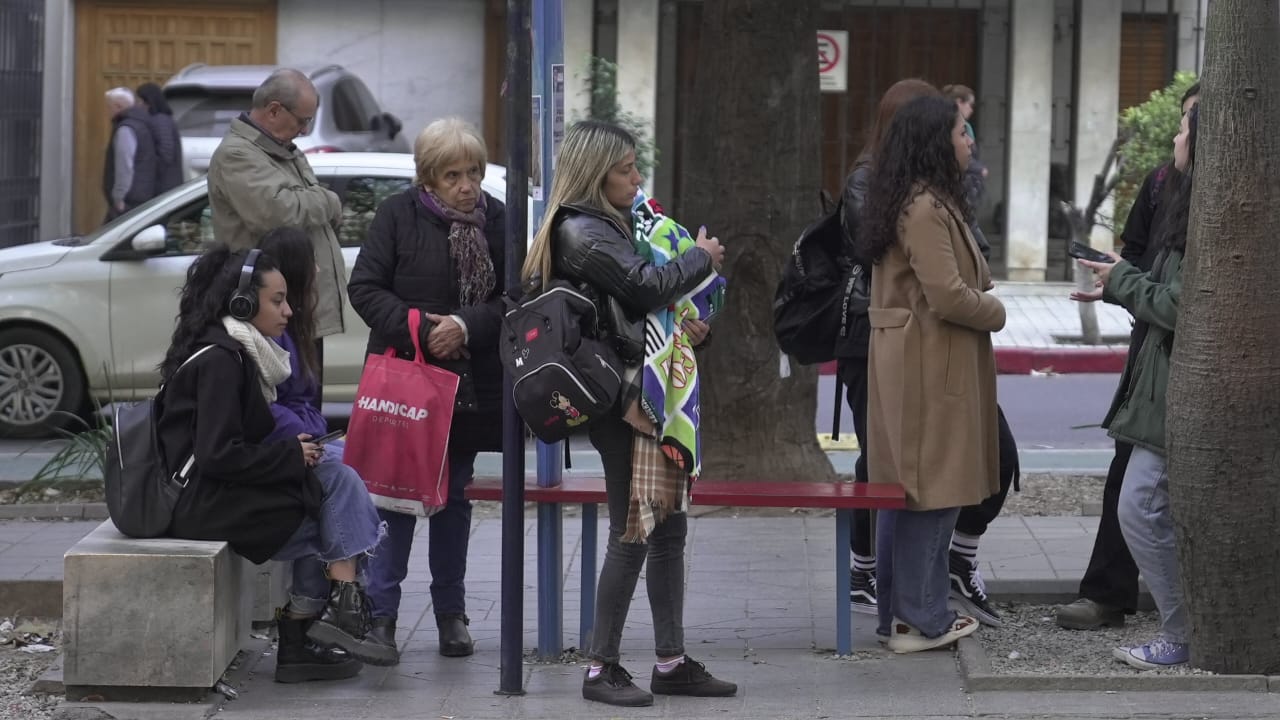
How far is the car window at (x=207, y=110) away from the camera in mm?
16047

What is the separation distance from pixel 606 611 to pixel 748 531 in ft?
8.49

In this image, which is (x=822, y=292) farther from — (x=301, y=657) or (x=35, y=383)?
(x=35, y=383)

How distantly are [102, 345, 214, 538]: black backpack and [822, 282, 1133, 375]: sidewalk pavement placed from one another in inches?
371

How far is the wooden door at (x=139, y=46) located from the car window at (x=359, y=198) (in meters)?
10.1

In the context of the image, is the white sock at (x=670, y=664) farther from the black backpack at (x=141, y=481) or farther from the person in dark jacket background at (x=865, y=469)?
the black backpack at (x=141, y=481)

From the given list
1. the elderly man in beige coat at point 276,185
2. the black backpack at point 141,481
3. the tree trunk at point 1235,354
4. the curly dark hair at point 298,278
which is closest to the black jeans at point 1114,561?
the tree trunk at point 1235,354

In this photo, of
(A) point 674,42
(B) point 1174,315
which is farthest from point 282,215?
(A) point 674,42

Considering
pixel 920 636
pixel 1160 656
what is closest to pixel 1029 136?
pixel 920 636

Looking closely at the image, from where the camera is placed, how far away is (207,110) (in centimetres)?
1614

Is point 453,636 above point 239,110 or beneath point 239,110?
beneath

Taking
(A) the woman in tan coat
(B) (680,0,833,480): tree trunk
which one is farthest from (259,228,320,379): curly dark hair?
(B) (680,0,833,480): tree trunk

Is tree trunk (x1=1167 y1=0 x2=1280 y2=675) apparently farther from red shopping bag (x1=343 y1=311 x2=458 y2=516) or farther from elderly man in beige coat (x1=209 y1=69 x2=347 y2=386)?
elderly man in beige coat (x1=209 y1=69 x2=347 y2=386)

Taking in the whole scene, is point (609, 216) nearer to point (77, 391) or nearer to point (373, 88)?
point (77, 391)

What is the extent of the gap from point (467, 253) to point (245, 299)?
2.59ft
